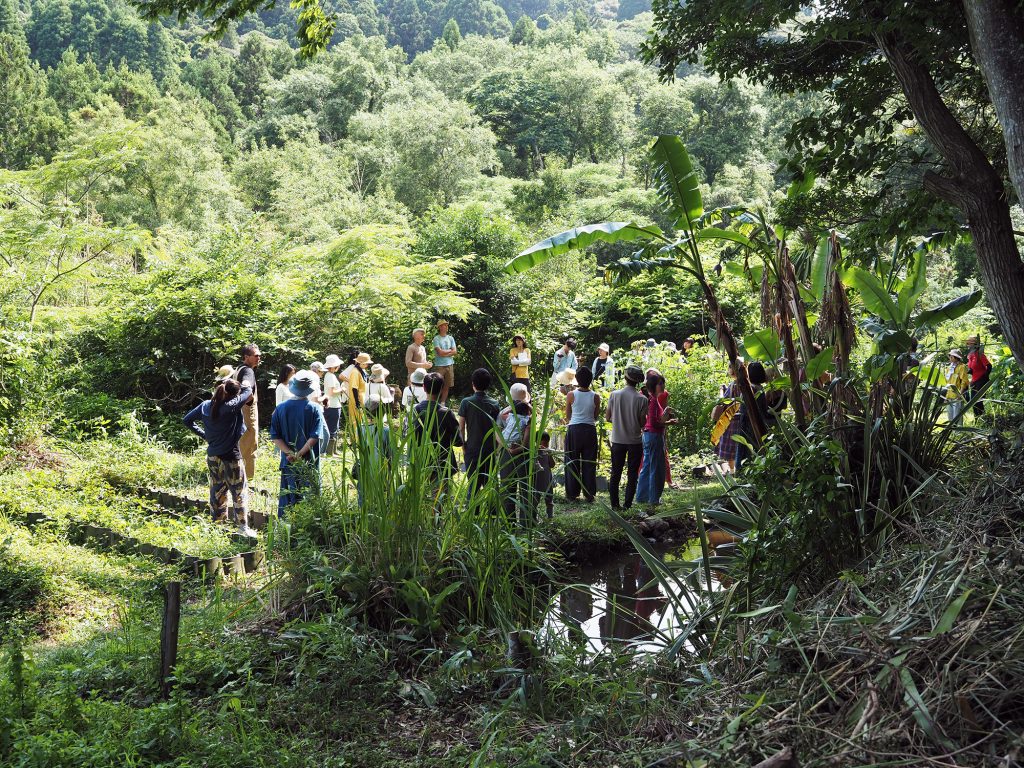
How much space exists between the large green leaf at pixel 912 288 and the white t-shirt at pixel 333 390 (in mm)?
7036

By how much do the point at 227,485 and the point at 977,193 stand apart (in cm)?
682

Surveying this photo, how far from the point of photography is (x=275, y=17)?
101312mm

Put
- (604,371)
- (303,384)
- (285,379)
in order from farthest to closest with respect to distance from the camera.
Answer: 1. (604,371)
2. (285,379)
3. (303,384)

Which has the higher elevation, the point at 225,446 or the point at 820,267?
the point at 820,267

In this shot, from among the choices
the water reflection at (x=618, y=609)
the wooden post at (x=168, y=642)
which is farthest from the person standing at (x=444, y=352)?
the wooden post at (x=168, y=642)

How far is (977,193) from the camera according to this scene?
525 cm

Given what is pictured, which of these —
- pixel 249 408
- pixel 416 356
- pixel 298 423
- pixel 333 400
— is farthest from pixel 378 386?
pixel 298 423

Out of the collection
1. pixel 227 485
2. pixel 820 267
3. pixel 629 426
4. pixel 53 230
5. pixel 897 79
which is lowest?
pixel 227 485

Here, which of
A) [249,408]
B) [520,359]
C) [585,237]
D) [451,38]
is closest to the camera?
[585,237]

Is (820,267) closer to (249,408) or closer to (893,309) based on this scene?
(893,309)

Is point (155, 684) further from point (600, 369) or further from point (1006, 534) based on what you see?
point (600, 369)

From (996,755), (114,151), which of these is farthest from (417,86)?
(996,755)

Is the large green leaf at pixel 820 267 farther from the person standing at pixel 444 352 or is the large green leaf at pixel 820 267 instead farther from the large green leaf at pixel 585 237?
the person standing at pixel 444 352

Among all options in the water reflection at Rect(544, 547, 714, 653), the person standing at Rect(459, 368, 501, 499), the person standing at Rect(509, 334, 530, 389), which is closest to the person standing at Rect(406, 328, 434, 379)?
the person standing at Rect(509, 334, 530, 389)
